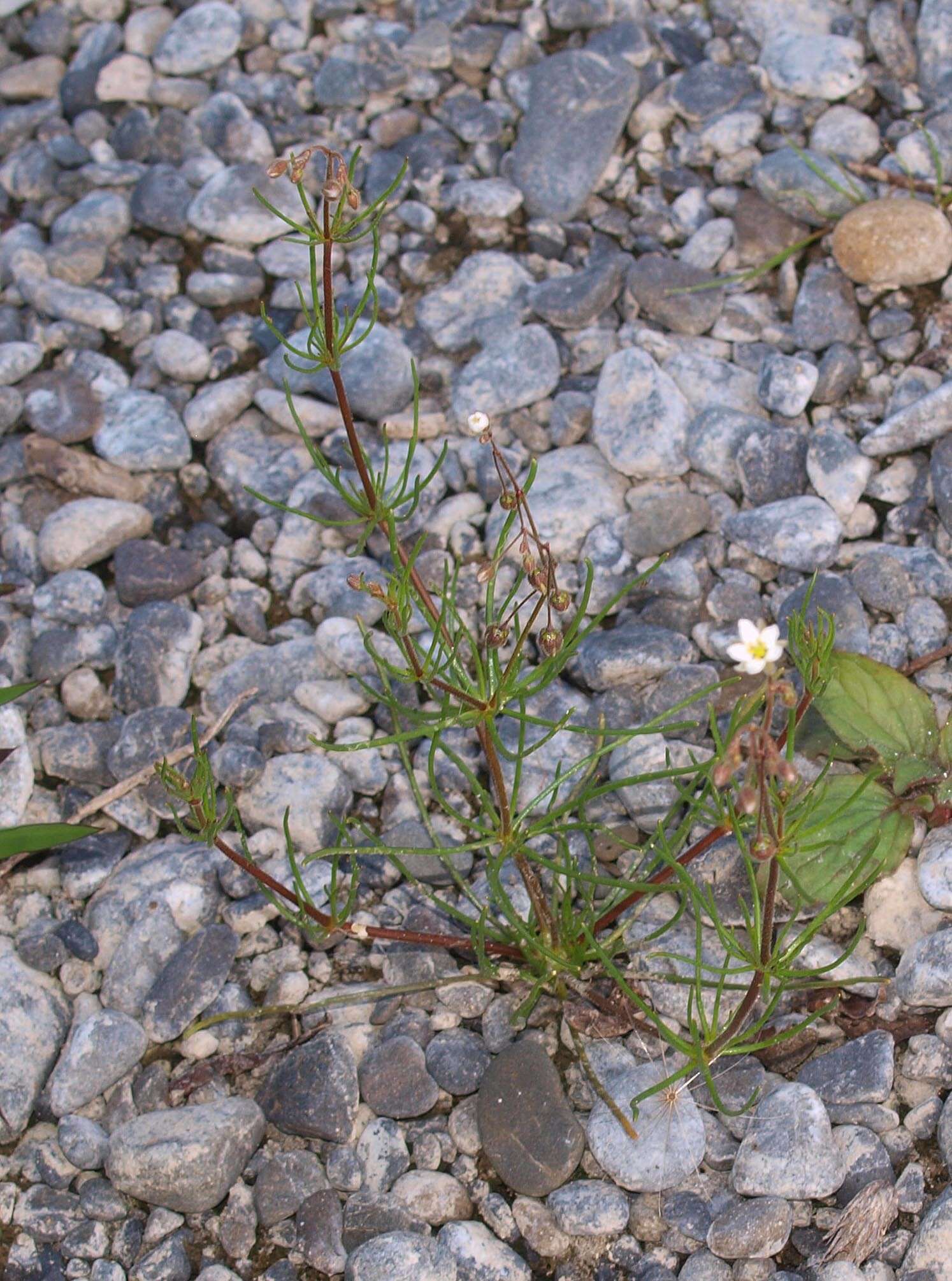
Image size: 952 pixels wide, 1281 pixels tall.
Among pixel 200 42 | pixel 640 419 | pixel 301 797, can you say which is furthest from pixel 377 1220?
pixel 200 42

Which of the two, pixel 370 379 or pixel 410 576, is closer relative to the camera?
pixel 410 576

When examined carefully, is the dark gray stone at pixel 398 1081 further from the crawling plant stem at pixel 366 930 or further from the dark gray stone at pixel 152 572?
the dark gray stone at pixel 152 572

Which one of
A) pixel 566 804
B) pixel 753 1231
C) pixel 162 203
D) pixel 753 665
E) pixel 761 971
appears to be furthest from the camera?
pixel 162 203

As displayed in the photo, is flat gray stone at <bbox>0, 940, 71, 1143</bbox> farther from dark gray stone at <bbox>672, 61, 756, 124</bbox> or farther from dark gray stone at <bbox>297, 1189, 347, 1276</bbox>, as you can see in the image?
dark gray stone at <bbox>672, 61, 756, 124</bbox>

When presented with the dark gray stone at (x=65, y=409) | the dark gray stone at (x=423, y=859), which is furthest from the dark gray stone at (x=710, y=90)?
the dark gray stone at (x=423, y=859)

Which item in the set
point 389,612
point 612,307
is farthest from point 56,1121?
point 612,307

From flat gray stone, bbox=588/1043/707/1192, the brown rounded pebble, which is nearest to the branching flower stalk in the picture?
flat gray stone, bbox=588/1043/707/1192

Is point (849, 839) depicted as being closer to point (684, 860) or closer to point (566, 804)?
point (684, 860)
